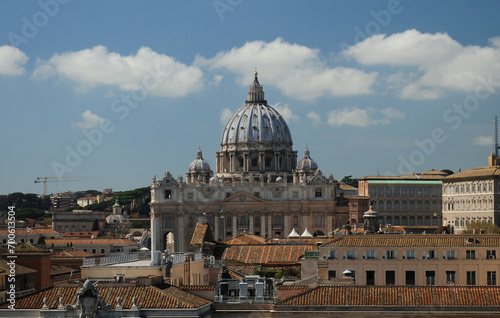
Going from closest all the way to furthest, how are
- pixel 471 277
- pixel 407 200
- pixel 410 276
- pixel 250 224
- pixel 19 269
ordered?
1. pixel 471 277
2. pixel 410 276
3. pixel 19 269
4. pixel 407 200
5. pixel 250 224

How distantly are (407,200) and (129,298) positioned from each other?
140m

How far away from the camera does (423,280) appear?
52750 millimetres

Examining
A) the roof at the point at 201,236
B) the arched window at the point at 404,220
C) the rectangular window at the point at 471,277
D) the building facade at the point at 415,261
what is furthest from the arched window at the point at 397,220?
the rectangular window at the point at 471,277

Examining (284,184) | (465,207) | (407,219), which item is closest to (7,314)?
(465,207)

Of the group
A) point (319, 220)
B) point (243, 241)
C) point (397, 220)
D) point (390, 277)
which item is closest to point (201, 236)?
point (243, 241)

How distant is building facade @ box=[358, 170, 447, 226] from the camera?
17525 cm

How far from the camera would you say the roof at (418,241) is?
53.4 m

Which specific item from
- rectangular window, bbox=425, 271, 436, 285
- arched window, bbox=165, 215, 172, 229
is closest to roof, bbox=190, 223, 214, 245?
rectangular window, bbox=425, 271, 436, 285

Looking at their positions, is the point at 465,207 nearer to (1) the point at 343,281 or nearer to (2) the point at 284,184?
(2) the point at 284,184

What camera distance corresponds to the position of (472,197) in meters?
145

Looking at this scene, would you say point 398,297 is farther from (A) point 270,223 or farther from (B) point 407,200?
(A) point 270,223

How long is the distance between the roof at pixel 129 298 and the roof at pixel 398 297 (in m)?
2.79

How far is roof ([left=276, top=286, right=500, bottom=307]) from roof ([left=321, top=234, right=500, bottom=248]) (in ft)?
46.5

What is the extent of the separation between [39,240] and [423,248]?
87.7 meters
